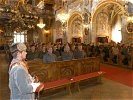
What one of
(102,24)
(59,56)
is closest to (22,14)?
(102,24)

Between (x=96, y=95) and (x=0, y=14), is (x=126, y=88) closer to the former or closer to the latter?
(x=96, y=95)

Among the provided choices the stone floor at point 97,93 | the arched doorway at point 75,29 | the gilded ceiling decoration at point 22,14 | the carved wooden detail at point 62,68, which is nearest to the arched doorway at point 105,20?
the arched doorway at point 75,29

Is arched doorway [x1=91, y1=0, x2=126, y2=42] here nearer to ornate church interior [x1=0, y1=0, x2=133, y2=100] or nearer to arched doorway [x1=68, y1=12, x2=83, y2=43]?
ornate church interior [x1=0, y1=0, x2=133, y2=100]

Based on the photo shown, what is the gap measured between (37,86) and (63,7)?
21.5m

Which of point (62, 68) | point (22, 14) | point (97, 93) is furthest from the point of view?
point (22, 14)

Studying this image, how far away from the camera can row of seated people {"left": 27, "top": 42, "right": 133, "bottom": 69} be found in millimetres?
8664

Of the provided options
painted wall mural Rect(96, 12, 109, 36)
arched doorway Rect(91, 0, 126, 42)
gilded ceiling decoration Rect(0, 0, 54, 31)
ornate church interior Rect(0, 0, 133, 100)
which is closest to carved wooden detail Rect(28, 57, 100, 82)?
ornate church interior Rect(0, 0, 133, 100)

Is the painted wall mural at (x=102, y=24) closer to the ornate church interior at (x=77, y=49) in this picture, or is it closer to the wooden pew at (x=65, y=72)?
the ornate church interior at (x=77, y=49)

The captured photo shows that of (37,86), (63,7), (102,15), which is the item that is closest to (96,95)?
(37,86)

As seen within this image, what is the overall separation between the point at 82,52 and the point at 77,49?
46 cm

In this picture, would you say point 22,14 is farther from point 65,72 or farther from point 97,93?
point 97,93

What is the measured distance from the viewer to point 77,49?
932 cm

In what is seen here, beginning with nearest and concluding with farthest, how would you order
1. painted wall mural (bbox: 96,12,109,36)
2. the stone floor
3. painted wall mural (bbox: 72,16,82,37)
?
the stone floor → painted wall mural (bbox: 96,12,109,36) → painted wall mural (bbox: 72,16,82,37)

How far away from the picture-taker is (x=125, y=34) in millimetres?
14508
